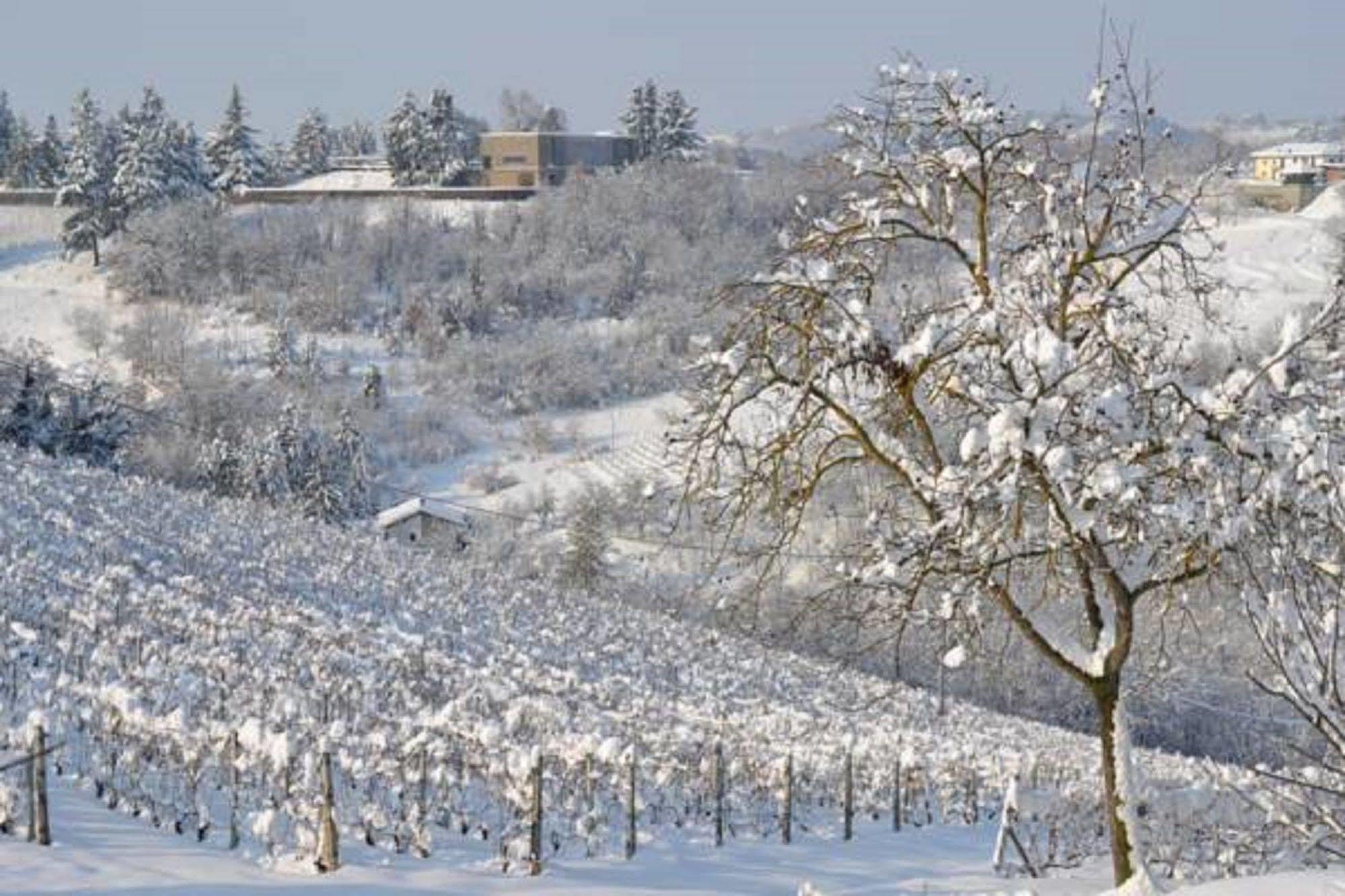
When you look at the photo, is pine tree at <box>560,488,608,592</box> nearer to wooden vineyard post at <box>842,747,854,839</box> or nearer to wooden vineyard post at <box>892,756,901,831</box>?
wooden vineyard post at <box>892,756,901,831</box>

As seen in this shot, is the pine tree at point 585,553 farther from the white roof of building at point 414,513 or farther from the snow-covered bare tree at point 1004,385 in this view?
the snow-covered bare tree at point 1004,385

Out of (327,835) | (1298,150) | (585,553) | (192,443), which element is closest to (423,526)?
(585,553)

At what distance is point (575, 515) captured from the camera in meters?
49.4

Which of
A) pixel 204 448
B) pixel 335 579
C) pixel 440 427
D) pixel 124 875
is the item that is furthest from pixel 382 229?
pixel 124 875

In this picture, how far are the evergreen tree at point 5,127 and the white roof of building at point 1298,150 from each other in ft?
293

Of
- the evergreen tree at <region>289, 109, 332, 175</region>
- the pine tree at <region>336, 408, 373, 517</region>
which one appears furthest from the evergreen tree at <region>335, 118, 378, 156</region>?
the pine tree at <region>336, 408, 373, 517</region>

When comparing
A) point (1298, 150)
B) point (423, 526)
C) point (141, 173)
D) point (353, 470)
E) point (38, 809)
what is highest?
point (1298, 150)

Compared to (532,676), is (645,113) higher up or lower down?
higher up

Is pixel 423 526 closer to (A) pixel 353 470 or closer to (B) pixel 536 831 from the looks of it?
(A) pixel 353 470

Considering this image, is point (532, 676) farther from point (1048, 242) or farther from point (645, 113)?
point (645, 113)

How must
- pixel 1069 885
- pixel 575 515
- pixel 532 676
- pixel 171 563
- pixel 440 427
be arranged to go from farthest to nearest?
pixel 440 427
pixel 575 515
pixel 171 563
pixel 532 676
pixel 1069 885

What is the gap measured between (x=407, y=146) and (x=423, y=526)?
53740 mm

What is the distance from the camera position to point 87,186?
7975 cm

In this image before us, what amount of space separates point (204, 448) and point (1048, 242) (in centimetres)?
4711
